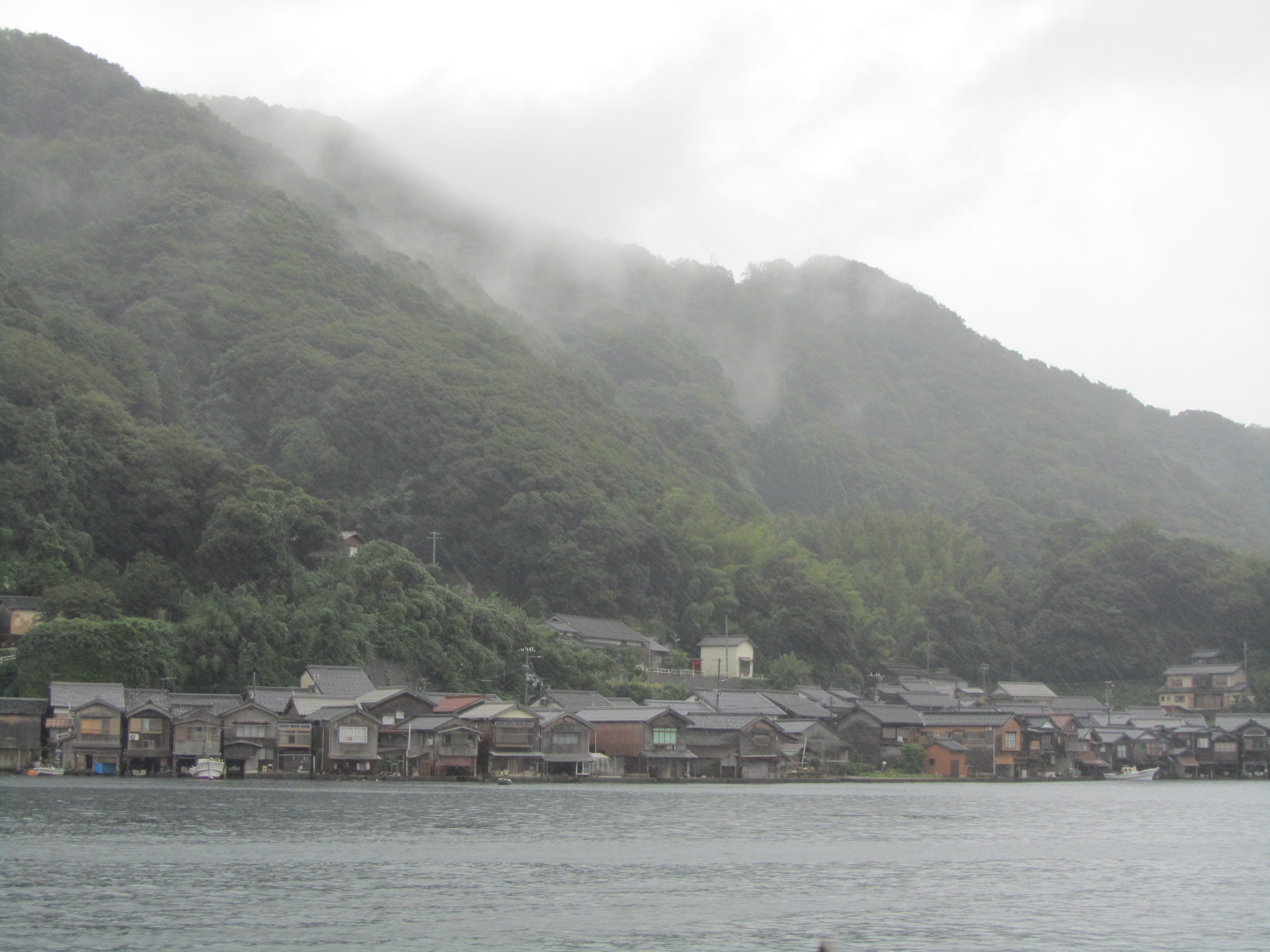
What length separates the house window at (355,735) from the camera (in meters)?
47.4

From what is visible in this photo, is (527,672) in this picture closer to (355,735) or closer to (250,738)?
(355,735)

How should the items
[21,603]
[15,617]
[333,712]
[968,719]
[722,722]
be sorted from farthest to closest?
[968,719] < [722,722] < [21,603] < [15,617] < [333,712]

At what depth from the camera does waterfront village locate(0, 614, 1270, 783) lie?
45.6 metres

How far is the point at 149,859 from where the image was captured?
23.6 m

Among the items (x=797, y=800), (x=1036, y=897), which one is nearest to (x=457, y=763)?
(x=797, y=800)

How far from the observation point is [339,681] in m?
50.8

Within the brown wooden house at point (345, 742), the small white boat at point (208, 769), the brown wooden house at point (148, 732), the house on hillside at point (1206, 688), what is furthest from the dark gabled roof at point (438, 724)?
the house on hillside at point (1206, 688)

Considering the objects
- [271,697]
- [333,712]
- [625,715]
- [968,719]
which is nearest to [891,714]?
[968,719]

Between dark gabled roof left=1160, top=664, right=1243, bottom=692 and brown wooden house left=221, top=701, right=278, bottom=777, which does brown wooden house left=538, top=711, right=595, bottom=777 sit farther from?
dark gabled roof left=1160, top=664, right=1243, bottom=692

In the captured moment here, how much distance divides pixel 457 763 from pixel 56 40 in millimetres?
97461

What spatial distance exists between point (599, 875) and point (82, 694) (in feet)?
94.0

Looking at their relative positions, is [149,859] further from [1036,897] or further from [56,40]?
[56,40]

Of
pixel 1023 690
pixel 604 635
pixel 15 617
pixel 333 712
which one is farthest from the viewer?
pixel 1023 690

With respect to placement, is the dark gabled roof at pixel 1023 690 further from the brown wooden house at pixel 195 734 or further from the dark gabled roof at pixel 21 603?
the dark gabled roof at pixel 21 603
